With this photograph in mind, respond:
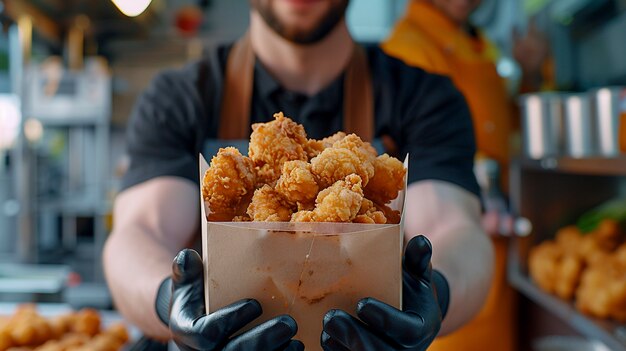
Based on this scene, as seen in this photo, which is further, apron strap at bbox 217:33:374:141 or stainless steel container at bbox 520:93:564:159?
stainless steel container at bbox 520:93:564:159

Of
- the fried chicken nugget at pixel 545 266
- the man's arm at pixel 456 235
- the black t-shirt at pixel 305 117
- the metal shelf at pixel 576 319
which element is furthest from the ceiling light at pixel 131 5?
the fried chicken nugget at pixel 545 266

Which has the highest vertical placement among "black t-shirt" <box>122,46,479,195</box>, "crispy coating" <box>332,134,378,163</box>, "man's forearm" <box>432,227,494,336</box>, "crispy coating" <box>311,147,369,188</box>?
"black t-shirt" <box>122,46,479,195</box>

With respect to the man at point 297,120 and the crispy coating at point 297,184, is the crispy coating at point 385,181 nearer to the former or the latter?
the crispy coating at point 297,184

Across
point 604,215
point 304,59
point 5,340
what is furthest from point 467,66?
point 5,340

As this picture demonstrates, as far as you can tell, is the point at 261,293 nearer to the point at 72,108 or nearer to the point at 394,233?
the point at 394,233

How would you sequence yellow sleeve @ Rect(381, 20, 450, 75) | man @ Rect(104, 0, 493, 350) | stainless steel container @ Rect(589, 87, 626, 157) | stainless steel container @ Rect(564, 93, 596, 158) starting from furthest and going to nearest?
yellow sleeve @ Rect(381, 20, 450, 75) → stainless steel container @ Rect(564, 93, 596, 158) → stainless steel container @ Rect(589, 87, 626, 157) → man @ Rect(104, 0, 493, 350)

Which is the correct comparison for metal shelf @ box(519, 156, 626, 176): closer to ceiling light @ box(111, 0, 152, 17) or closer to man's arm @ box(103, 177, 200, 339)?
man's arm @ box(103, 177, 200, 339)

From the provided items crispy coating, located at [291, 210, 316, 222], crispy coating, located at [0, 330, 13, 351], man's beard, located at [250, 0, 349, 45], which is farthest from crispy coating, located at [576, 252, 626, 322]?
crispy coating, located at [0, 330, 13, 351]

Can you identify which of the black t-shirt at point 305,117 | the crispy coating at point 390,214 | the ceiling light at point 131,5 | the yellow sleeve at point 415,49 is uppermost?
the yellow sleeve at point 415,49
